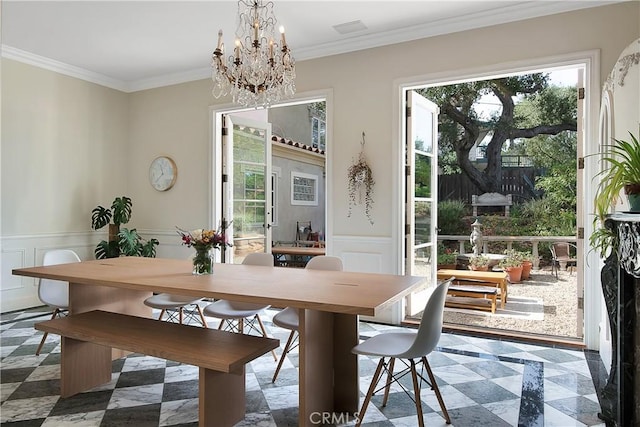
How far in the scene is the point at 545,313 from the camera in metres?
5.27

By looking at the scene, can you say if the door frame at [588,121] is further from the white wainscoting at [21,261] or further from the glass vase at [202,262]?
the white wainscoting at [21,261]

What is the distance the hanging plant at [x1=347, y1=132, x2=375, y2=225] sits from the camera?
431 centimetres

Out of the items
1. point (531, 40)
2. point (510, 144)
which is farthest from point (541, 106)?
point (531, 40)

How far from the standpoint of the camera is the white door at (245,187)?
533 cm

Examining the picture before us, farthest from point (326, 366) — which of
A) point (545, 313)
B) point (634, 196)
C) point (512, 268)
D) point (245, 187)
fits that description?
point (512, 268)

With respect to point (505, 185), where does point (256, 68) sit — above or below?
above

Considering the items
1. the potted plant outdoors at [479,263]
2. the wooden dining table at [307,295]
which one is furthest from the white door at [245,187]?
the potted plant outdoors at [479,263]

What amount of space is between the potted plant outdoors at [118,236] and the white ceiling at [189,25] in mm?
1716

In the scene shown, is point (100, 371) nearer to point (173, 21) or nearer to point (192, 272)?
point (192, 272)

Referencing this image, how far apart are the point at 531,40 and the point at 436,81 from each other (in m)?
0.83

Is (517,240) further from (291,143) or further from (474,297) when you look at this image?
(291,143)

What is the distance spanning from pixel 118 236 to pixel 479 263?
17.4ft

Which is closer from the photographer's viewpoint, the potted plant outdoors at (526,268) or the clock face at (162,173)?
the clock face at (162,173)

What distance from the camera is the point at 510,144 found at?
28.2 feet
